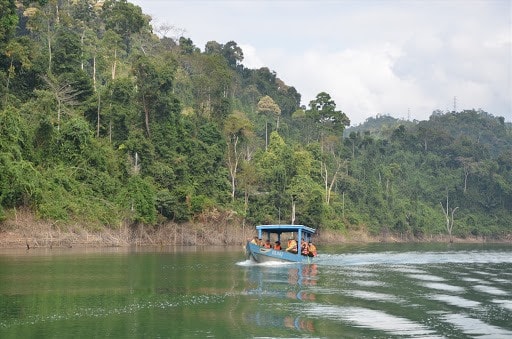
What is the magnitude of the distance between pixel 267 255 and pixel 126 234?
17.3 metres

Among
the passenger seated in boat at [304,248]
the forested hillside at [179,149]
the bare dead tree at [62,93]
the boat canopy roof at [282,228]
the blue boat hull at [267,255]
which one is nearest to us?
the blue boat hull at [267,255]

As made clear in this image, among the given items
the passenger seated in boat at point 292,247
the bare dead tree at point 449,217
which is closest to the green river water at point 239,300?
the passenger seated in boat at point 292,247

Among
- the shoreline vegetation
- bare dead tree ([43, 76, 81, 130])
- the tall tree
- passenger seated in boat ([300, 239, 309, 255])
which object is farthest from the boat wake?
the tall tree

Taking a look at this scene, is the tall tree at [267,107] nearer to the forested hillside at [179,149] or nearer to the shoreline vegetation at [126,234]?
the forested hillside at [179,149]

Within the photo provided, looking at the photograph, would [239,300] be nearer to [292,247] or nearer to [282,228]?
[282,228]

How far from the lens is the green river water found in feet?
62.5

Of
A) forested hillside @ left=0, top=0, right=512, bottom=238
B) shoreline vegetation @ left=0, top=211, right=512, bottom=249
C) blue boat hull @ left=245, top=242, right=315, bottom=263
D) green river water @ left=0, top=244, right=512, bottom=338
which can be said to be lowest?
green river water @ left=0, top=244, right=512, bottom=338

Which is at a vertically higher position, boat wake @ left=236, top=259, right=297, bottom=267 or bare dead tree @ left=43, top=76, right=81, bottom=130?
bare dead tree @ left=43, top=76, right=81, bottom=130

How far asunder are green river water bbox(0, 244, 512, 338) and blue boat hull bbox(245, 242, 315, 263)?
57cm

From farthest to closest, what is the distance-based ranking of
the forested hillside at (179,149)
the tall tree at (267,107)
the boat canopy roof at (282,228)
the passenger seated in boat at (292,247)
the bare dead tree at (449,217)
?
the bare dead tree at (449,217) → the tall tree at (267,107) → the forested hillside at (179,149) → the passenger seated in boat at (292,247) → the boat canopy roof at (282,228)

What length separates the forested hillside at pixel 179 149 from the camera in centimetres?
5378

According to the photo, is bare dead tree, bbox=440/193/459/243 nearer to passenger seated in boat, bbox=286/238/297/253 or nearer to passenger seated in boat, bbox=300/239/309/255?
passenger seated in boat, bbox=300/239/309/255

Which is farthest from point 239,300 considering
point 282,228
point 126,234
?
point 126,234

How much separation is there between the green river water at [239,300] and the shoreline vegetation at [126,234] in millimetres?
6319
